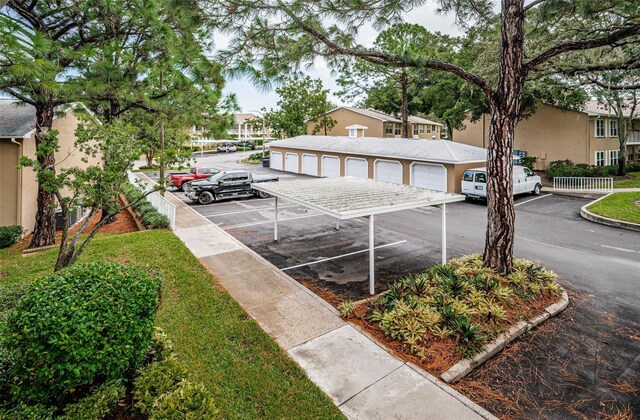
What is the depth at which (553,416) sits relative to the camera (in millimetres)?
4234

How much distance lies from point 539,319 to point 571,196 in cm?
1750

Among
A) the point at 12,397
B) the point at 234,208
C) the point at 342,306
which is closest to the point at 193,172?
the point at 234,208

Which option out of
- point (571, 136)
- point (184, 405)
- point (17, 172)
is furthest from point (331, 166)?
point (184, 405)

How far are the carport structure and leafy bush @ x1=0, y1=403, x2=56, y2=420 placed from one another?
5201 mm

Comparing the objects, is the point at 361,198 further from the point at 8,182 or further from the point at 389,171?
the point at 389,171

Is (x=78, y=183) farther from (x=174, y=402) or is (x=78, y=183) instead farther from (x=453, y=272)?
(x=453, y=272)

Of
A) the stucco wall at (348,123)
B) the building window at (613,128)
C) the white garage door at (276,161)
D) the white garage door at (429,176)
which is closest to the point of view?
the white garage door at (429,176)

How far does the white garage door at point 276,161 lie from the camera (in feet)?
110

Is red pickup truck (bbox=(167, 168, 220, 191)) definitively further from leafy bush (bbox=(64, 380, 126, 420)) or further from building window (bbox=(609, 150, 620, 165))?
building window (bbox=(609, 150, 620, 165))

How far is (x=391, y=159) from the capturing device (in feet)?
73.0

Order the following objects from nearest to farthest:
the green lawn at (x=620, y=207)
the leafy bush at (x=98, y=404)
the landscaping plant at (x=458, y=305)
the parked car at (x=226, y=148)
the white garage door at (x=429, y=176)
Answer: the leafy bush at (x=98, y=404) → the landscaping plant at (x=458, y=305) → the green lawn at (x=620, y=207) → the white garage door at (x=429, y=176) → the parked car at (x=226, y=148)

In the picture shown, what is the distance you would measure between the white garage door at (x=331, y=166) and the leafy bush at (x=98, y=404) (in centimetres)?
2339

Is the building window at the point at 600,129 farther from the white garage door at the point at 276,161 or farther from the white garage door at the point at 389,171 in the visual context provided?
the white garage door at the point at 276,161

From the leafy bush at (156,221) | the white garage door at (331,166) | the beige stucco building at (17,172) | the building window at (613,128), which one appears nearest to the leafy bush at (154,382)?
the beige stucco building at (17,172)
